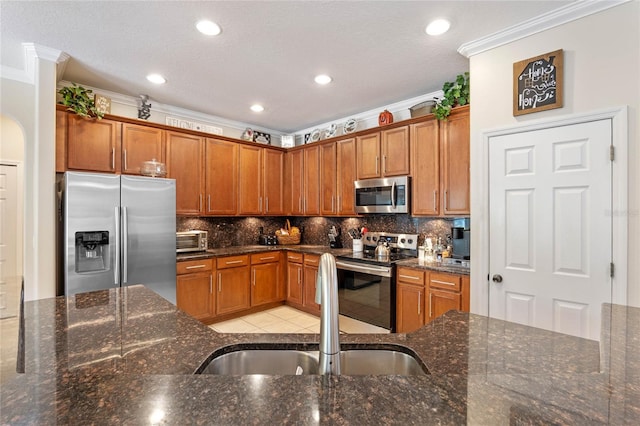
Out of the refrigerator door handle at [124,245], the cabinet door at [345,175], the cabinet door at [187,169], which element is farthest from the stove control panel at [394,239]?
the refrigerator door handle at [124,245]

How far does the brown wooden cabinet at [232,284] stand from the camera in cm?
395

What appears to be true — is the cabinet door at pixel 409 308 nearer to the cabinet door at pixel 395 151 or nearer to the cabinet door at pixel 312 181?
the cabinet door at pixel 395 151

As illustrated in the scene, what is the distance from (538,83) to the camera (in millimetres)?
2225

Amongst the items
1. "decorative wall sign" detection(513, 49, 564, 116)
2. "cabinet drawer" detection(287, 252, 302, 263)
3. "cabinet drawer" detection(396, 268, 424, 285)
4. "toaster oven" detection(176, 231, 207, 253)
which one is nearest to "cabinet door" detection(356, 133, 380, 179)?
"cabinet drawer" detection(396, 268, 424, 285)

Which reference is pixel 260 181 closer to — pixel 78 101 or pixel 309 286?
pixel 309 286

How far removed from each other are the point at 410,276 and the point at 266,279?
7.15 feet

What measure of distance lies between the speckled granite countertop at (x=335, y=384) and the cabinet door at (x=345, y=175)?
3026mm

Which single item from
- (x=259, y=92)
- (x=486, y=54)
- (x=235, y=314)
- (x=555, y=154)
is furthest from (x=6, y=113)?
(x=555, y=154)

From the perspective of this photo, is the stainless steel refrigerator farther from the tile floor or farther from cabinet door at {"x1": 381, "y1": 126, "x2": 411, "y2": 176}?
cabinet door at {"x1": 381, "y1": 126, "x2": 411, "y2": 176}

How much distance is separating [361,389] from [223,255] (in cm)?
357

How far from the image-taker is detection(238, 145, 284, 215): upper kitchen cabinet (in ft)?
14.8

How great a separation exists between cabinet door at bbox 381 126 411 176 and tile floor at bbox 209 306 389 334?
1.80 metres

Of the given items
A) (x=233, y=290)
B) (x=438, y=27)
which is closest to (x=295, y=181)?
(x=233, y=290)

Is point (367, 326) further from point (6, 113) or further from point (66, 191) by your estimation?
point (6, 113)
